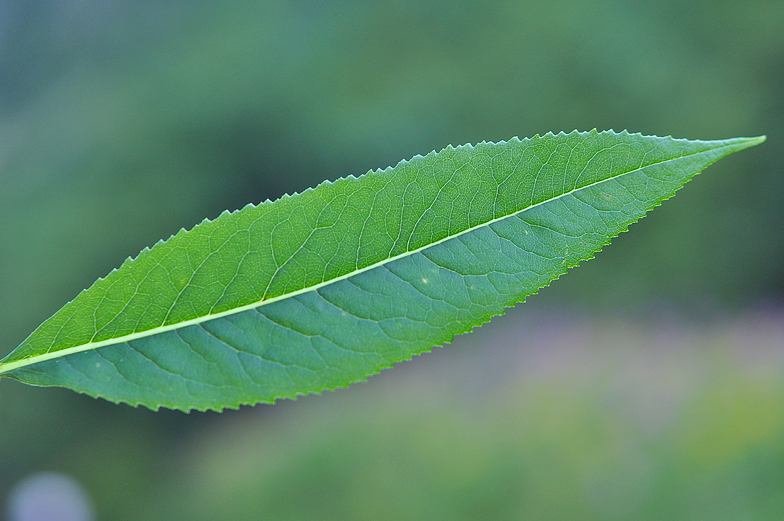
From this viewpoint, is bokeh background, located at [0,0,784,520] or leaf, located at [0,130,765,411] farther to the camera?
bokeh background, located at [0,0,784,520]

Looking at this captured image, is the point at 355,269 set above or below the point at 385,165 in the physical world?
below

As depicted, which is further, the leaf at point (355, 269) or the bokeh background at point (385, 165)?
the bokeh background at point (385, 165)

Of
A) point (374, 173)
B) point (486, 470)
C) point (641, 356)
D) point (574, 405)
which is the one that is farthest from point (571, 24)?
point (374, 173)

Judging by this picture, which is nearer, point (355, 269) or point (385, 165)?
point (355, 269)
